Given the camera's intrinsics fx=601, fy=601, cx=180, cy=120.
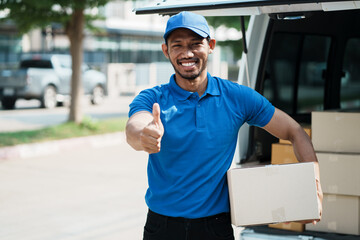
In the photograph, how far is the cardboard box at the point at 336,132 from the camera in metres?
4.07

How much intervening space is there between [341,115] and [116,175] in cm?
529

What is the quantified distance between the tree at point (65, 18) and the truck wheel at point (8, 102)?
6.55m

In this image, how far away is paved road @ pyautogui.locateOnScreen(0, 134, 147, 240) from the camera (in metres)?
6.03

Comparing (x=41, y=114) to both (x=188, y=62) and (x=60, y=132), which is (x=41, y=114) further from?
(x=188, y=62)

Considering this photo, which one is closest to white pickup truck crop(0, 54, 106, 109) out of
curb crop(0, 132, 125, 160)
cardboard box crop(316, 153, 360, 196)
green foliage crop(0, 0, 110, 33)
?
green foliage crop(0, 0, 110, 33)

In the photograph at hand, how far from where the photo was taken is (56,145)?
11.0 metres

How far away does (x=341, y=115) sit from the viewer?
161 inches

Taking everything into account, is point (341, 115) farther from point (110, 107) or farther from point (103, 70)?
point (103, 70)

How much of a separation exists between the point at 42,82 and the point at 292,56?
14.9 metres

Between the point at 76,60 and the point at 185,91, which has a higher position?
the point at 76,60

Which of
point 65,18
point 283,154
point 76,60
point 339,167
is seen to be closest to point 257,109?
point 339,167

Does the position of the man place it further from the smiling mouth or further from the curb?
the curb

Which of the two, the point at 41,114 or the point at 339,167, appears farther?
the point at 41,114

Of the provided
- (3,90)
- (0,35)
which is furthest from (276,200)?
(0,35)
